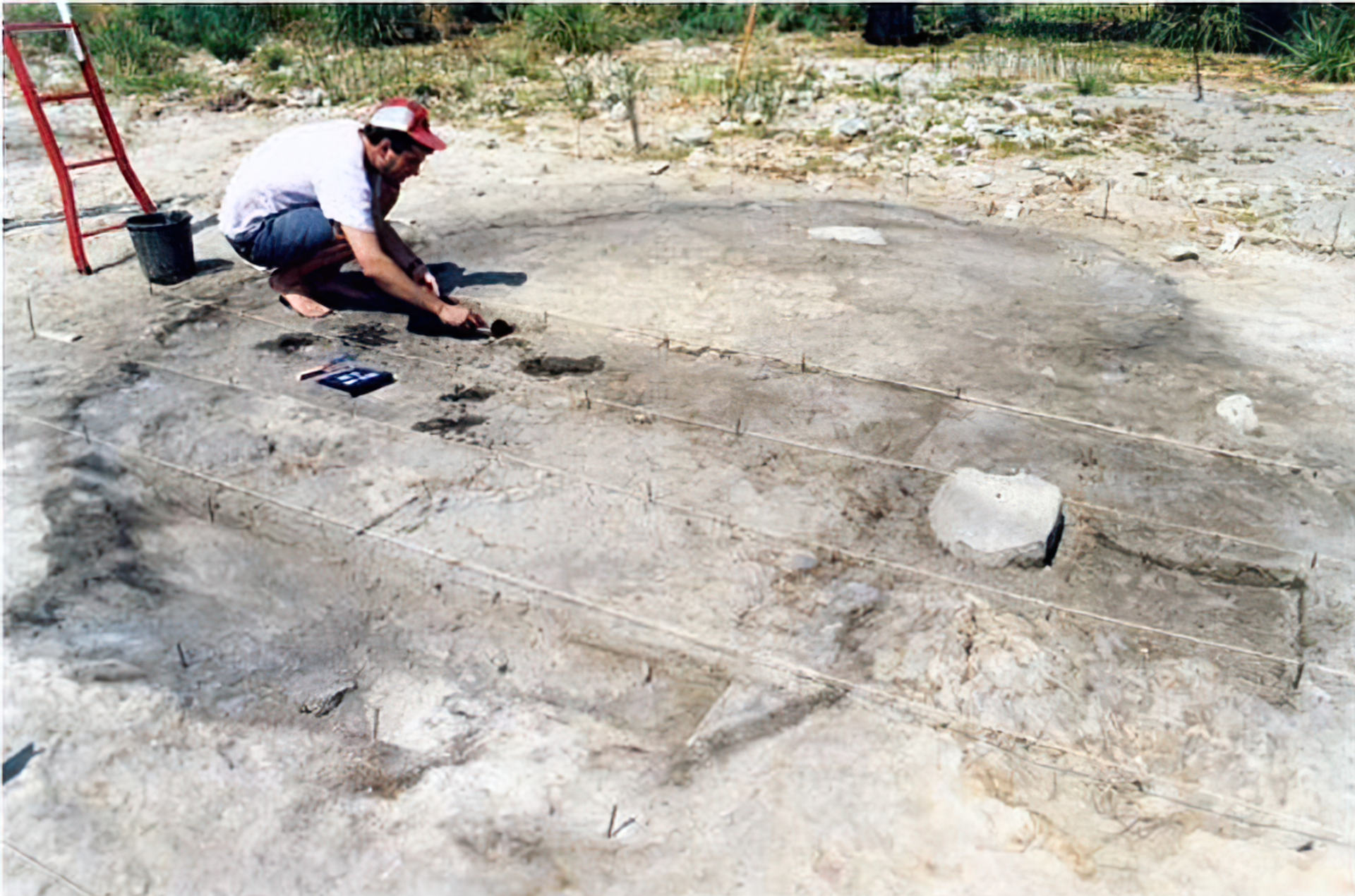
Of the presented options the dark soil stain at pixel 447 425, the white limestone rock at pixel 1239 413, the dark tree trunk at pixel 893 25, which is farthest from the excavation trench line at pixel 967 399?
the dark tree trunk at pixel 893 25

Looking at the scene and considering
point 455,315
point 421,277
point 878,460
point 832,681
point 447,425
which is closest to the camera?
point 832,681

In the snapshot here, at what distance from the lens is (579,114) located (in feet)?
27.2

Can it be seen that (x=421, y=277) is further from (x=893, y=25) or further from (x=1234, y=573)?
(x=893, y=25)

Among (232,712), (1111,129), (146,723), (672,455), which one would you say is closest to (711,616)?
(672,455)

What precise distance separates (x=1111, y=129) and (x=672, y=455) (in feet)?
17.8

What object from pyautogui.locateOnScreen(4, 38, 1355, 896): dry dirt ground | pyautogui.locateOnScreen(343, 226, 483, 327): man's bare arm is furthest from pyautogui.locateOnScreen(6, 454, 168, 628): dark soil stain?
pyautogui.locateOnScreen(343, 226, 483, 327): man's bare arm

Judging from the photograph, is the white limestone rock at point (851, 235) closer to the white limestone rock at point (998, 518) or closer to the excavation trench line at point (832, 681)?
the white limestone rock at point (998, 518)

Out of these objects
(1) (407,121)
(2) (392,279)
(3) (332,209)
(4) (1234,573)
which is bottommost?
(4) (1234,573)

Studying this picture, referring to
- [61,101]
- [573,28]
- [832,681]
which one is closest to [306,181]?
[61,101]

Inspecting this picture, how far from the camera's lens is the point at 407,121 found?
4.09 meters

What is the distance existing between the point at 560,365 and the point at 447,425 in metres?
0.66

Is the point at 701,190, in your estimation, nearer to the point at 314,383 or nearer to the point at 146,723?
the point at 314,383

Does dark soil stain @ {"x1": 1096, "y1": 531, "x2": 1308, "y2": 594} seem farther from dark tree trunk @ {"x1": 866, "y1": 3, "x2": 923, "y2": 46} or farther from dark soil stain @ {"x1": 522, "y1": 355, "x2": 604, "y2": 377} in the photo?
dark tree trunk @ {"x1": 866, "y1": 3, "x2": 923, "y2": 46}

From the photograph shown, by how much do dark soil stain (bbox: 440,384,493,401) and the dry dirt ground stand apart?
0.5 inches
